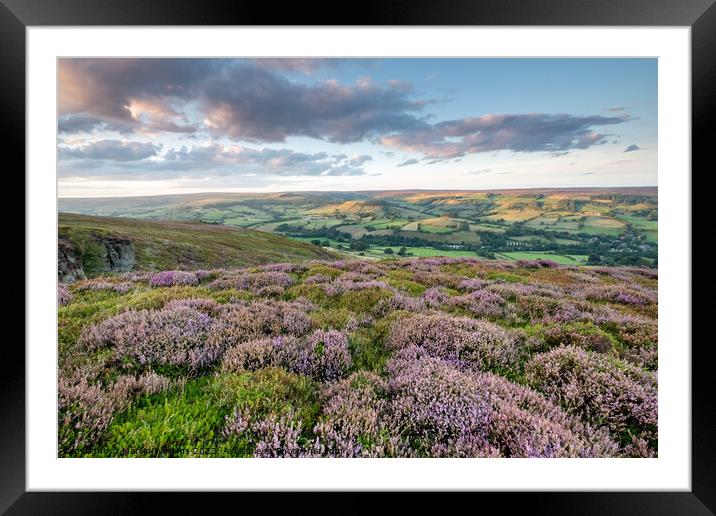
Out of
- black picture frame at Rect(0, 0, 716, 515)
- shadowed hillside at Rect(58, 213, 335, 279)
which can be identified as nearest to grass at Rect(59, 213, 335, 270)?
shadowed hillside at Rect(58, 213, 335, 279)

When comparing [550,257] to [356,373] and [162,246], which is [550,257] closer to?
[356,373]

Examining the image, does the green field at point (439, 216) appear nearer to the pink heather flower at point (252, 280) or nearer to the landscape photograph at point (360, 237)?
the landscape photograph at point (360, 237)

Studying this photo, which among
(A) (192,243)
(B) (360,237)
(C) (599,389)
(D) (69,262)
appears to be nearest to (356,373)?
(C) (599,389)

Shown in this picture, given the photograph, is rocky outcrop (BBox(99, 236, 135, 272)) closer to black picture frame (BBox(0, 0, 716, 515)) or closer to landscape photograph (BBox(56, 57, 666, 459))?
landscape photograph (BBox(56, 57, 666, 459))

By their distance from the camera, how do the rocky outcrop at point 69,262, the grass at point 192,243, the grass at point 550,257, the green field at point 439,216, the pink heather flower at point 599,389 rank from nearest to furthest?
the pink heather flower at point 599,389 < the rocky outcrop at point 69,262 < the green field at point 439,216 < the grass at point 550,257 < the grass at point 192,243

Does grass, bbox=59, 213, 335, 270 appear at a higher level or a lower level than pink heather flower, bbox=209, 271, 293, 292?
higher
